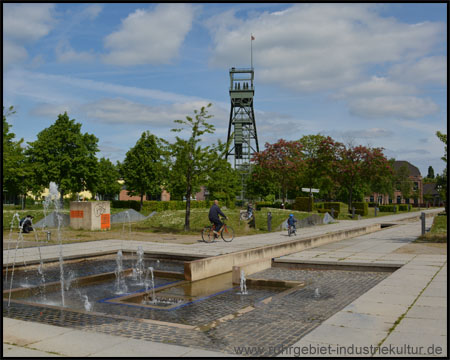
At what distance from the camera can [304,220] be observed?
32188mm

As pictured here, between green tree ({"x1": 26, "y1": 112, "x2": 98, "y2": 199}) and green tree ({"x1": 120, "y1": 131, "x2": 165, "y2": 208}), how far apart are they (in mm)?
5895

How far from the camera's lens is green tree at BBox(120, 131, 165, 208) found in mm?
57688

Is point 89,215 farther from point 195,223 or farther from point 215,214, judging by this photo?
point 215,214

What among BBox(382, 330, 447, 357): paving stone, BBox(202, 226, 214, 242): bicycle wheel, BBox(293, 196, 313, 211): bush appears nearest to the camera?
BBox(382, 330, 447, 357): paving stone

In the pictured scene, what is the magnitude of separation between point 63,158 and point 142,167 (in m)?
10.8

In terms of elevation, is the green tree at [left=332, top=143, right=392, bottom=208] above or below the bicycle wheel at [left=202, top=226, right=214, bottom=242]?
above

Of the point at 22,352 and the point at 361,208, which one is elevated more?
the point at 361,208

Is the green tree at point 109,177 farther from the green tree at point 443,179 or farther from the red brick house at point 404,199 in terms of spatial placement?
the red brick house at point 404,199

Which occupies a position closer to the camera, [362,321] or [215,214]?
[362,321]

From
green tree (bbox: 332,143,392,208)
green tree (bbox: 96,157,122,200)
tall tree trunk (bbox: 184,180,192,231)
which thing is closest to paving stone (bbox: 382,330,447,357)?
tall tree trunk (bbox: 184,180,192,231)

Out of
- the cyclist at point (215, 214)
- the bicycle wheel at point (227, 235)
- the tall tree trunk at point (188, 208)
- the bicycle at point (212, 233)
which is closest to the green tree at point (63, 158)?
the tall tree trunk at point (188, 208)

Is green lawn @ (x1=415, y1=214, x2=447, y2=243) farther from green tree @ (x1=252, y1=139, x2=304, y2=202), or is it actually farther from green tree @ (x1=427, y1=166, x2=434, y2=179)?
green tree @ (x1=427, y1=166, x2=434, y2=179)

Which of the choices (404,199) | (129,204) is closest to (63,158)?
(129,204)

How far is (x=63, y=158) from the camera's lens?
50.1m
